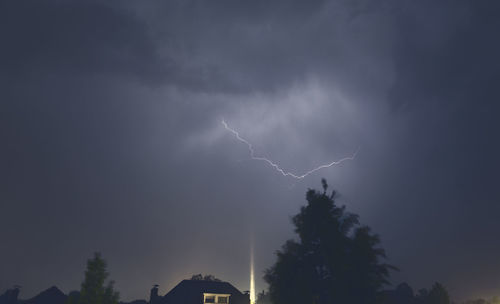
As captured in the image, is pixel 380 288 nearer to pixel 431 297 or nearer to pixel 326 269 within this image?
pixel 326 269

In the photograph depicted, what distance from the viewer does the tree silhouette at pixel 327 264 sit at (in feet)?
65.0

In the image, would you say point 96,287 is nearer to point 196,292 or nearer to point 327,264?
point 327,264

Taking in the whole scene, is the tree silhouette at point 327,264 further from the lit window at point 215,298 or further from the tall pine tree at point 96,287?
the lit window at point 215,298

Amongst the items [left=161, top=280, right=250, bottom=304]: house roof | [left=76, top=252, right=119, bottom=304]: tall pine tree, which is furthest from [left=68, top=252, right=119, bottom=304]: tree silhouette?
Result: [left=161, top=280, right=250, bottom=304]: house roof

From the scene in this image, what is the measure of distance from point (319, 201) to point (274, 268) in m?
5.31

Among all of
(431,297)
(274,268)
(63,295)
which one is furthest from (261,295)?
(274,268)

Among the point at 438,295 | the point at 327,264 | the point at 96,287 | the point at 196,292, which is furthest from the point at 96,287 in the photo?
the point at 438,295

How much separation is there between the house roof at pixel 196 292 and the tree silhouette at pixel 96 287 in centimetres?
1753

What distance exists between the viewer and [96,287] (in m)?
21.8

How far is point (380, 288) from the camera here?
20.5m

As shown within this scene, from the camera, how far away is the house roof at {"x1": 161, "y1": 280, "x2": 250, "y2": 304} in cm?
3838

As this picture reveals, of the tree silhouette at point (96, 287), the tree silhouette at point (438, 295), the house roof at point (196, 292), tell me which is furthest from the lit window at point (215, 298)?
the tree silhouette at point (438, 295)

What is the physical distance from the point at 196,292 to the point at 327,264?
23.5 m

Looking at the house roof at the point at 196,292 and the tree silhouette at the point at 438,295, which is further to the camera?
the tree silhouette at the point at 438,295
